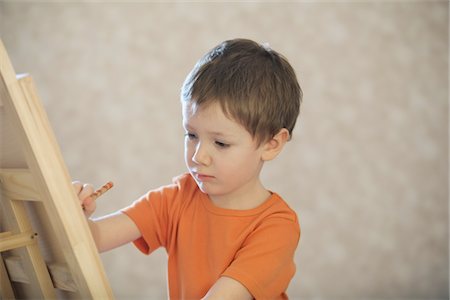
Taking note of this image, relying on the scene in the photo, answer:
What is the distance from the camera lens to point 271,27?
2.15 metres

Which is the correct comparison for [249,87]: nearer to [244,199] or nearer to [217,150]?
[217,150]

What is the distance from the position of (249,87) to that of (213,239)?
326 millimetres

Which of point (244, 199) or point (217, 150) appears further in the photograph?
point (244, 199)

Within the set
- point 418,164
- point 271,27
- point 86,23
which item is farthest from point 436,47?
point 86,23

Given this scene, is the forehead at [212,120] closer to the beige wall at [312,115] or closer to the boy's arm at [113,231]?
the boy's arm at [113,231]

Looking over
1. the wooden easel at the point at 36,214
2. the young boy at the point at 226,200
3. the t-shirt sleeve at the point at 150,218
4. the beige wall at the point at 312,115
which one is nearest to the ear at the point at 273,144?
the young boy at the point at 226,200

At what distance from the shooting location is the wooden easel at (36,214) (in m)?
0.75

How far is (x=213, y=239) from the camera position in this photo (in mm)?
1150

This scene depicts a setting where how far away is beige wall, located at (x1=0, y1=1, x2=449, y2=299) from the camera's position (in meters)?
1.95

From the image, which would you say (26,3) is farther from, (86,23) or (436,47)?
(436,47)

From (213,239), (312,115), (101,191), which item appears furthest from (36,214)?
(312,115)

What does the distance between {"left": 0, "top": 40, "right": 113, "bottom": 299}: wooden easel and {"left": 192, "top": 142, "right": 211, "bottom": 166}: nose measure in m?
0.30

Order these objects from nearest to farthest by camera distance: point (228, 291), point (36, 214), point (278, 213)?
point (36, 214), point (228, 291), point (278, 213)

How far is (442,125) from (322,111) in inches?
23.2
